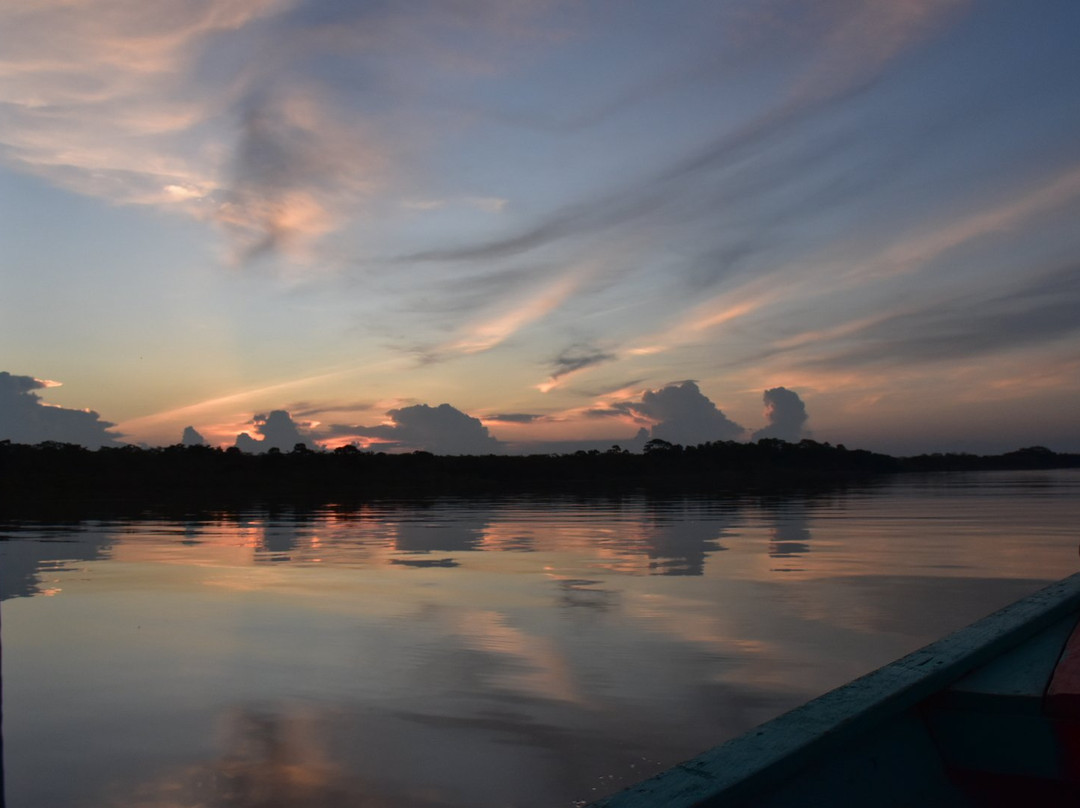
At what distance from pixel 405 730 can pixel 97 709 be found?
2301 millimetres

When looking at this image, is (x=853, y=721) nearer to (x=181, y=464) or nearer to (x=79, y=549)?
(x=79, y=549)

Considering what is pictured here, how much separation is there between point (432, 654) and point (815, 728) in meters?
5.45

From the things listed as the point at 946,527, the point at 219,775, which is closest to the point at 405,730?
the point at 219,775

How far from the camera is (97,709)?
605cm

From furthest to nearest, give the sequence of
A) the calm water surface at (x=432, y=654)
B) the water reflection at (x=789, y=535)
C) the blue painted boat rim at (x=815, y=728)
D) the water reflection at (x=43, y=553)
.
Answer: the water reflection at (x=789, y=535)
the water reflection at (x=43, y=553)
the calm water surface at (x=432, y=654)
the blue painted boat rim at (x=815, y=728)

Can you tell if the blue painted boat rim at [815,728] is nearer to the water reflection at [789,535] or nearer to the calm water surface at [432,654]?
the calm water surface at [432,654]

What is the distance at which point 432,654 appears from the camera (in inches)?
301

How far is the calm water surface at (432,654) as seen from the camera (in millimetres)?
4879

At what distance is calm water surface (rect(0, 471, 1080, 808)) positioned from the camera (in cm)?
488

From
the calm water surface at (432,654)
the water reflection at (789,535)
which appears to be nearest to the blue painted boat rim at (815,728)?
the calm water surface at (432,654)

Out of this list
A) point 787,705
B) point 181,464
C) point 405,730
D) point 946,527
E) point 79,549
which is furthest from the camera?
point 181,464

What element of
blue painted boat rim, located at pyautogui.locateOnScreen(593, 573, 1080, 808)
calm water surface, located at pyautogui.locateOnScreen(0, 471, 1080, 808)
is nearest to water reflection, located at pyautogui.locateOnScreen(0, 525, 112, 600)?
calm water surface, located at pyautogui.locateOnScreen(0, 471, 1080, 808)

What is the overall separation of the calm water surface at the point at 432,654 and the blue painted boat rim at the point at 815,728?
1864 mm

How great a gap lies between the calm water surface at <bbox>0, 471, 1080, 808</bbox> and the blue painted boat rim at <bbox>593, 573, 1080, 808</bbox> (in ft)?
6.12
